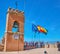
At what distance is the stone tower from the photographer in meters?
35.4

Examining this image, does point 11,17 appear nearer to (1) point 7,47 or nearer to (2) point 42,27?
(1) point 7,47

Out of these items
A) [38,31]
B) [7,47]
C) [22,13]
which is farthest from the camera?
[38,31]

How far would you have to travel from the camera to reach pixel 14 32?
35406mm

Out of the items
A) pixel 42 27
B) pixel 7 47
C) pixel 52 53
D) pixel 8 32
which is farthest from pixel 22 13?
pixel 52 53

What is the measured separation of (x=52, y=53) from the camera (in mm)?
24375

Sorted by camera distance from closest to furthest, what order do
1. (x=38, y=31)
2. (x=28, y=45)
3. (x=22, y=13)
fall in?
(x=22, y=13)
(x=28, y=45)
(x=38, y=31)

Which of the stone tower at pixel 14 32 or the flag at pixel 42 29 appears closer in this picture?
the stone tower at pixel 14 32

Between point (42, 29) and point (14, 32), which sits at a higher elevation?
point (42, 29)

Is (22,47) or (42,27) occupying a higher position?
(42,27)

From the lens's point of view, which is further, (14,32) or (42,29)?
(42,29)

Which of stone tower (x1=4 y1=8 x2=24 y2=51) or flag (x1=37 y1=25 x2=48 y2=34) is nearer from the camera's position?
stone tower (x1=4 y1=8 x2=24 y2=51)

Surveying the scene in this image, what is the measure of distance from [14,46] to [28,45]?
563 centimetres

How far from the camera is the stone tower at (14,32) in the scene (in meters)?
35.4

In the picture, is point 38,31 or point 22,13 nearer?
point 22,13
